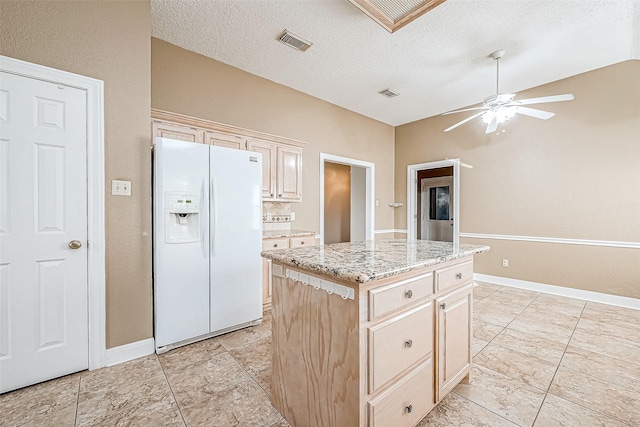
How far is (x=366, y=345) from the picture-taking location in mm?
1083

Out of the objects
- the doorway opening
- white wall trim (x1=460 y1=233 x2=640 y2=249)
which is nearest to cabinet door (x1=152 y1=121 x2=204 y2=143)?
the doorway opening

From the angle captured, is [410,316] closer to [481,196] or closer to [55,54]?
[55,54]

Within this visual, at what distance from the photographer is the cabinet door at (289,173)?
11.3 ft

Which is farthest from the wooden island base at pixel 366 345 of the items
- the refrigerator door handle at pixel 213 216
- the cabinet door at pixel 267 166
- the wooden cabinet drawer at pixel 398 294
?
the cabinet door at pixel 267 166

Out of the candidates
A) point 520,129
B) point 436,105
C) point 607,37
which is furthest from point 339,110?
point 607,37

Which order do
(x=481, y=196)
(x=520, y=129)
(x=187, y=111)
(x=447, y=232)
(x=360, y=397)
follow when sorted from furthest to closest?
(x=447, y=232) → (x=481, y=196) → (x=520, y=129) → (x=187, y=111) → (x=360, y=397)

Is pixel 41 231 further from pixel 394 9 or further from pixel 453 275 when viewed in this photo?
pixel 394 9

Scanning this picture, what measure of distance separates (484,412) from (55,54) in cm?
355

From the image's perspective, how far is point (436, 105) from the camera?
4.50 meters

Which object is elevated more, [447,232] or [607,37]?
[607,37]

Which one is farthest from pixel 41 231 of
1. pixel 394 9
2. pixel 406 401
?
pixel 394 9

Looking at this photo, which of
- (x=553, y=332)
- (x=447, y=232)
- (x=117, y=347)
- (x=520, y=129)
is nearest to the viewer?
(x=117, y=347)

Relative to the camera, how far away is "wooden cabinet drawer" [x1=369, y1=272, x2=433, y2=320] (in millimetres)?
1107

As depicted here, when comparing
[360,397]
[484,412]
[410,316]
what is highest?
[410,316]
